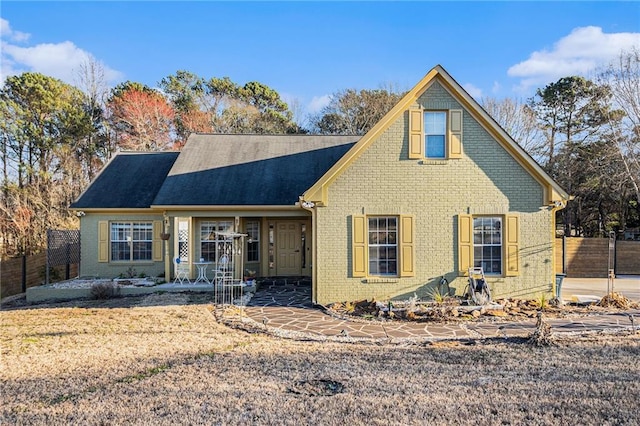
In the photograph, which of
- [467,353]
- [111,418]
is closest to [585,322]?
[467,353]

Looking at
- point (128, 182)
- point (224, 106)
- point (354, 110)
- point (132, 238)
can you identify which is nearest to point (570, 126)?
point (354, 110)

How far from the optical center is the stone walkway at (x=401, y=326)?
315 inches

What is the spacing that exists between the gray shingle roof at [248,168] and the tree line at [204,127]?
32.9 ft

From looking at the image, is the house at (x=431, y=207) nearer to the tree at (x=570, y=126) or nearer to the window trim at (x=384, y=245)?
the window trim at (x=384, y=245)

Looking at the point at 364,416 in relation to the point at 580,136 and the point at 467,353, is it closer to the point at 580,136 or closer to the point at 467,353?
the point at 467,353

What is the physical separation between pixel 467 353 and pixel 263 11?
33.6ft

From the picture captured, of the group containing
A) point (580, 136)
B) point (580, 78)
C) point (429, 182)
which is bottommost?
point (429, 182)

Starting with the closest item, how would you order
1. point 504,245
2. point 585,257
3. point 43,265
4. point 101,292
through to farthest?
1. point 504,245
2. point 101,292
3. point 43,265
4. point 585,257

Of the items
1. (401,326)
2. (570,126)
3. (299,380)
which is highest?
(570,126)

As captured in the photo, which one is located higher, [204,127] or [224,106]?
[224,106]

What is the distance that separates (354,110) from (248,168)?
1977cm

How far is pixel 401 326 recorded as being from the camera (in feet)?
28.9

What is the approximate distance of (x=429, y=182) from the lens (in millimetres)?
10922

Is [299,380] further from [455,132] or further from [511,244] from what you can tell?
[455,132]
